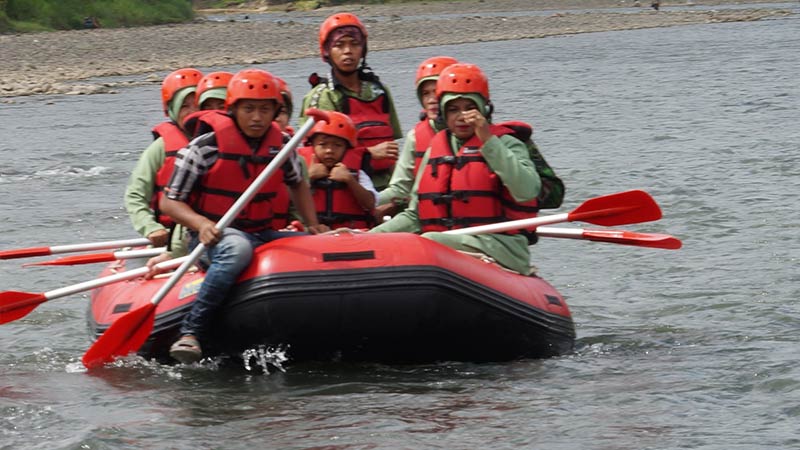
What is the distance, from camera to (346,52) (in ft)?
23.9

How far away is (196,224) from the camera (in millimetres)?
5883

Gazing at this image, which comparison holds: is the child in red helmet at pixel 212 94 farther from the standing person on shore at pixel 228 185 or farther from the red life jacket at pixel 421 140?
the red life jacket at pixel 421 140

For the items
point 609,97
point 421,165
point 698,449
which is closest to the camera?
point 698,449

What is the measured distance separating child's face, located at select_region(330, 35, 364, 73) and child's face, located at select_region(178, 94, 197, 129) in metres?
0.83

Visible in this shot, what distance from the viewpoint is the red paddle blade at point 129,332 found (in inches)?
237

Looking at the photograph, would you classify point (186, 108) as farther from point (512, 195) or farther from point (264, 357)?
point (512, 195)

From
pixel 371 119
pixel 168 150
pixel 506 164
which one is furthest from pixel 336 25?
pixel 506 164

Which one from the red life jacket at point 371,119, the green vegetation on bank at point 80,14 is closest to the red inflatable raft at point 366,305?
the red life jacket at point 371,119

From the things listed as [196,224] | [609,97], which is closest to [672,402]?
[196,224]

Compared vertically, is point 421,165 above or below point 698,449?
above

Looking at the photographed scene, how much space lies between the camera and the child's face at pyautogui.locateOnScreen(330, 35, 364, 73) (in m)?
7.28

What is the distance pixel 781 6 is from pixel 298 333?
3852 centimetres

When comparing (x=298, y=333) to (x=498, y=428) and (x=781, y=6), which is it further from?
(x=781, y=6)

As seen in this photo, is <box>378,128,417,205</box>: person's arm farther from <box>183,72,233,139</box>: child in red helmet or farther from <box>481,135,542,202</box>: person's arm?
<box>183,72,233,139</box>: child in red helmet
